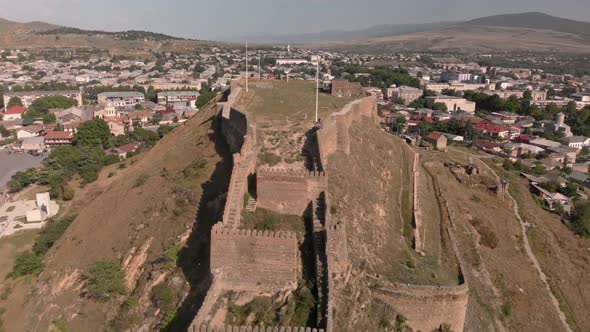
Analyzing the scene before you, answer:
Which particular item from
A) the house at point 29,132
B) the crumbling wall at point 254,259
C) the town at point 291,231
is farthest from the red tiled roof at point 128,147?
the crumbling wall at point 254,259

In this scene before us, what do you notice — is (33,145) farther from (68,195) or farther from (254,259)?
(254,259)

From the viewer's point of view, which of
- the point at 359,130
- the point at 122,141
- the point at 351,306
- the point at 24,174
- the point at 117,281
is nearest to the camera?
the point at 351,306

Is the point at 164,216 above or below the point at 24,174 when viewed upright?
above

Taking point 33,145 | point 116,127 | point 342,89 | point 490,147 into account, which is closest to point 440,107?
point 490,147

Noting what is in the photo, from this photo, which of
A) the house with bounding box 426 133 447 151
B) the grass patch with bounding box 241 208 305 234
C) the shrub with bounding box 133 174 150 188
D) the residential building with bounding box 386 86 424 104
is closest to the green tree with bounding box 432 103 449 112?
the residential building with bounding box 386 86 424 104

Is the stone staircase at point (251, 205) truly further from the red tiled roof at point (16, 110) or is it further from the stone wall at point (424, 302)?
the red tiled roof at point (16, 110)

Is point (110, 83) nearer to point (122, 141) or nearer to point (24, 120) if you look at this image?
point (24, 120)

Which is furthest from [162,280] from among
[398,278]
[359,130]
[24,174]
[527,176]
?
[527,176]
